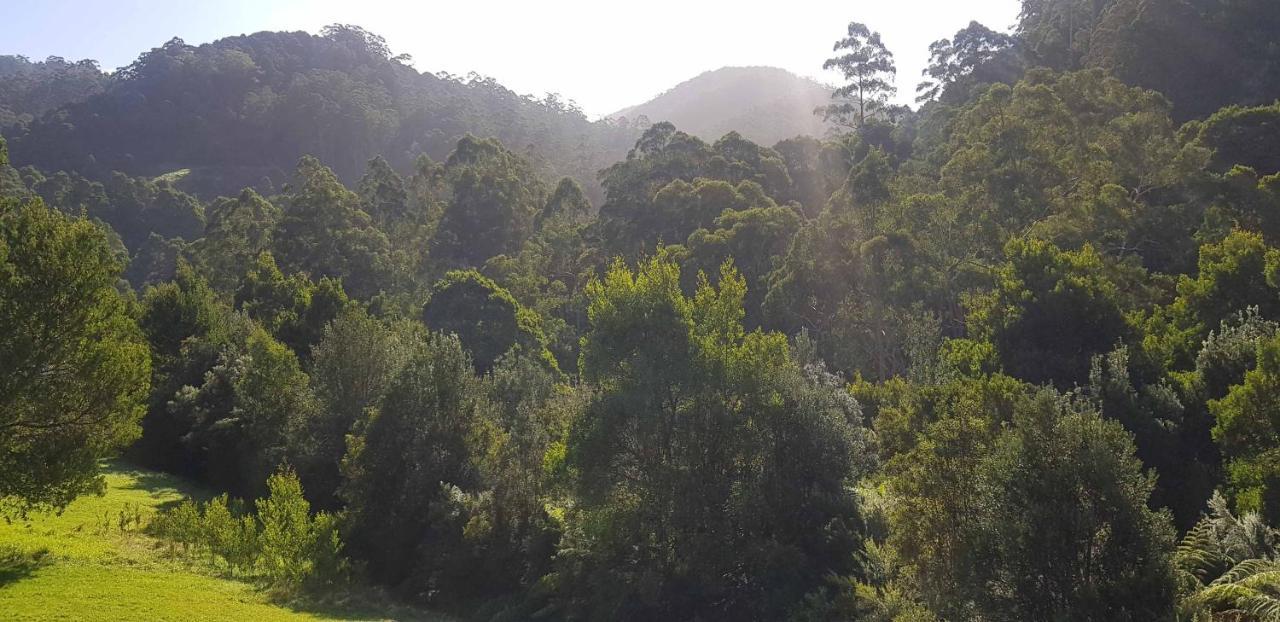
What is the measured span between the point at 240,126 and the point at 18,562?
120m

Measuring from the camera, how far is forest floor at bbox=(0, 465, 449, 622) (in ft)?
45.8

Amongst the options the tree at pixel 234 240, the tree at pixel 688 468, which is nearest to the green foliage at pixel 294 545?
the tree at pixel 688 468

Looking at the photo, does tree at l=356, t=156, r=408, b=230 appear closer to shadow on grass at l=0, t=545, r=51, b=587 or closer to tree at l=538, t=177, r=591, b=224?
tree at l=538, t=177, r=591, b=224

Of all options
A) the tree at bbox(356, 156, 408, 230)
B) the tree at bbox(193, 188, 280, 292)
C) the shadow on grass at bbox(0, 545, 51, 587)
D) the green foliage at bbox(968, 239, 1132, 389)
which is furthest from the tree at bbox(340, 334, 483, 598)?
the tree at bbox(356, 156, 408, 230)

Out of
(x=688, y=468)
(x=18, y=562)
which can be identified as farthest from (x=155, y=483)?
(x=688, y=468)

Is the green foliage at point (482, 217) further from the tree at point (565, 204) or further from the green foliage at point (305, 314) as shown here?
the green foliage at point (305, 314)

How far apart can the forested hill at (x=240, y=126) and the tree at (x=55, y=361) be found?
270 ft

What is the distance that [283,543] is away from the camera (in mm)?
19766

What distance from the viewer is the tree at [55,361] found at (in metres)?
14.5

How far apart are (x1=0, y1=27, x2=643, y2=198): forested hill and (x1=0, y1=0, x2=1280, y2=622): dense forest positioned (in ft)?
174

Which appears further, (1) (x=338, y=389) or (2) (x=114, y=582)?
(1) (x=338, y=389)

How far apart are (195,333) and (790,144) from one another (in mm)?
52475

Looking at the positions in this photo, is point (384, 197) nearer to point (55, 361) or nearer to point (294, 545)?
point (294, 545)

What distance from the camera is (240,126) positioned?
119375 mm
